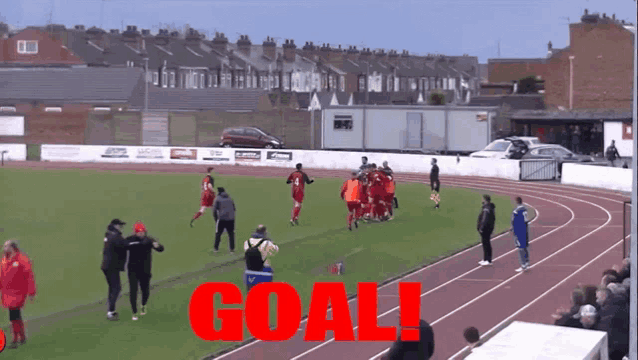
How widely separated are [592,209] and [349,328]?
1893cm

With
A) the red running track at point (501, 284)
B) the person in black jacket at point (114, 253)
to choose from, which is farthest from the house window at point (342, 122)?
the person in black jacket at point (114, 253)

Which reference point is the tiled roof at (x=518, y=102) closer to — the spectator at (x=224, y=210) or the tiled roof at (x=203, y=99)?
the tiled roof at (x=203, y=99)

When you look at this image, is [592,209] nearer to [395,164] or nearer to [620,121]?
[395,164]

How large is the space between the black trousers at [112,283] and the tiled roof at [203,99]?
61.1m

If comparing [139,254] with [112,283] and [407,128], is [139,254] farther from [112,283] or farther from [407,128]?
[407,128]

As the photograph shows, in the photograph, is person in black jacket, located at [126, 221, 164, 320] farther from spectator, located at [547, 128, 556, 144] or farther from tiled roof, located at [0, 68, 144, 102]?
tiled roof, located at [0, 68, 144, 102]

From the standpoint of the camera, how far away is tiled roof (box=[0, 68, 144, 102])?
76.1m

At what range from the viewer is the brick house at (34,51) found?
285ft

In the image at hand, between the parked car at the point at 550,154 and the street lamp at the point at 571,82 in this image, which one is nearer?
the parked car at the point at 550,154

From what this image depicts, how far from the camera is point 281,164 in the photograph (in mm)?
50688

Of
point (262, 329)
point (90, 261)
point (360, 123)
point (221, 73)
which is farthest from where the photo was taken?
point (221, 73)

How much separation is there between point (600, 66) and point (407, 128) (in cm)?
2138

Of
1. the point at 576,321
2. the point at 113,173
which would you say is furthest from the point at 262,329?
the point at 113,173

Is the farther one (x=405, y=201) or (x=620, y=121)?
(x=620, y=121)
